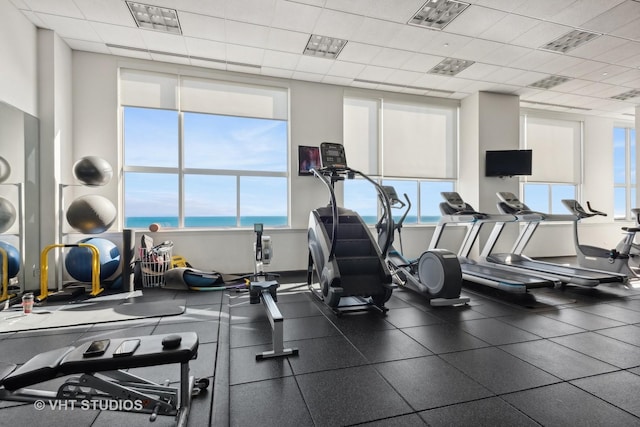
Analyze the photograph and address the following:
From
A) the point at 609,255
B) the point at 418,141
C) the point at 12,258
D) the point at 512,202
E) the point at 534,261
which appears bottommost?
the point at 534,261

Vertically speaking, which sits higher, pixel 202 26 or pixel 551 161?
pixel 202 26

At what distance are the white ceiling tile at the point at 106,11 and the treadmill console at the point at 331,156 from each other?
119 inches

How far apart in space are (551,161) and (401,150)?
13.8 feet

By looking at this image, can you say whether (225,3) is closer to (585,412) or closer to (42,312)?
(42,312)

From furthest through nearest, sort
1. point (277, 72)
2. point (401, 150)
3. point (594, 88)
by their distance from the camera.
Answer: point (401, 150) < point (594, 88) < point (277, 72)

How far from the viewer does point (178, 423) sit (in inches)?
62.5

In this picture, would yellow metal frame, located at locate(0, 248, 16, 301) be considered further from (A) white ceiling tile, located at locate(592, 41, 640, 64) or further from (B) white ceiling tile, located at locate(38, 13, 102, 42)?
(A) white ceiling tile, located at locate(592, 41, 640, 64)

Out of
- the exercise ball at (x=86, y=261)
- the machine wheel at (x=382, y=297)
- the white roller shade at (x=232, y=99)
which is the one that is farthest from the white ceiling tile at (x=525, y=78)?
the exercise ball at (x=86, y=261)

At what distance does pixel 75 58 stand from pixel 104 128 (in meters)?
1.15

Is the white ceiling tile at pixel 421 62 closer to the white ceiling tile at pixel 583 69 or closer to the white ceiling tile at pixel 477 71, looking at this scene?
the white ceiling tile at pixel 477 71

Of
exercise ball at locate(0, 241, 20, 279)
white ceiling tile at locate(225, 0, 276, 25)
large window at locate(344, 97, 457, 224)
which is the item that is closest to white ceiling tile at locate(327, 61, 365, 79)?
large window at locate(344, 97, 457, 224)

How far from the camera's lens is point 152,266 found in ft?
15.7

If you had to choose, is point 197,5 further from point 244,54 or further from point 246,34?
point 244,54

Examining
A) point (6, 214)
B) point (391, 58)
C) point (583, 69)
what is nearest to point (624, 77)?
point (583, 69)
